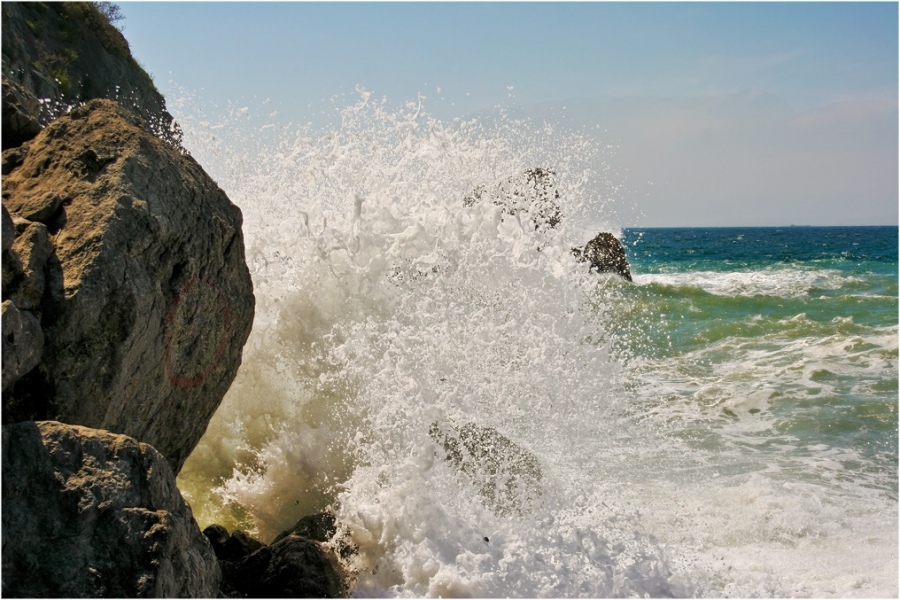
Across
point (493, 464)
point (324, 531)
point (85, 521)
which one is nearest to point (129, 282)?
point (85, 521)

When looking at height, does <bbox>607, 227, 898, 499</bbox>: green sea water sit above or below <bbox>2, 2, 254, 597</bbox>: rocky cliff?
below

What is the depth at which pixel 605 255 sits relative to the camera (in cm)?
2336

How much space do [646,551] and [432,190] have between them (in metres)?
3.36

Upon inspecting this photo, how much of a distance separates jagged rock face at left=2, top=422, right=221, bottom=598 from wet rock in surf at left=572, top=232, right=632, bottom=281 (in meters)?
19.3

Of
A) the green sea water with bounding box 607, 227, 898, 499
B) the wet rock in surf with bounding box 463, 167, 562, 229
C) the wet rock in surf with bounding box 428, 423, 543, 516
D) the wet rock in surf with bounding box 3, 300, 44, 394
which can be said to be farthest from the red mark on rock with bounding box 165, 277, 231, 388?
the green sea water with bounding box 607, 227, 898, 499

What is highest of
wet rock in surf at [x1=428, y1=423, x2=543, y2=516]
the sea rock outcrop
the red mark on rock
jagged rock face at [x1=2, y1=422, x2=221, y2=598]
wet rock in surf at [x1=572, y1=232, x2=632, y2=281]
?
wet rock in surf at [x1=572, y1=232, x2=632, y2=281]

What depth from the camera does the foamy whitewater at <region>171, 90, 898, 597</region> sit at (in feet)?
15.9

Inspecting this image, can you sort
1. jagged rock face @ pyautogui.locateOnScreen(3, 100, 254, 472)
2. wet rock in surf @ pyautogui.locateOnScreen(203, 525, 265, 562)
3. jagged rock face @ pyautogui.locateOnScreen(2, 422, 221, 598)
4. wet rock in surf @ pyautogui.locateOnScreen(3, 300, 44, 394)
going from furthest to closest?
wet rock in surf @ pyautogui.locateOnScreen(203, 525, 265, 562)
jagged rock face @ pyautogui.locateOnScreen(3, 100, 254, 472)
wet rock in surf @ pyautogui.locateOnScreen(3, 300, 44, 394)
jagged rock face @ pyautogui.locateOnScreen(2, 422, 221, 598)

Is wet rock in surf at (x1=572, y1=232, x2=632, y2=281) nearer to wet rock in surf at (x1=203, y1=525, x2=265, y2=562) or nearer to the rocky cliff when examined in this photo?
wet rock in surf at (x1=203, y1=525, x2=265, y2=562)

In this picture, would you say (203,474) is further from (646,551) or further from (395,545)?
(646,551)

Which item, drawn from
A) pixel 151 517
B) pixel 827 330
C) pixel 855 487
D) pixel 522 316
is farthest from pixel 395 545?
pixel 827 330

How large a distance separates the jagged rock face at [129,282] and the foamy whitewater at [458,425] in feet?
3.44

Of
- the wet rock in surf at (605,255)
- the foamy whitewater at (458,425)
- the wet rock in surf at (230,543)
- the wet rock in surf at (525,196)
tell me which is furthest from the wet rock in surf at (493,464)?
the wet rock in surf at (605,255)

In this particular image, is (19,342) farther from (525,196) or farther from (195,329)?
(525,196)
